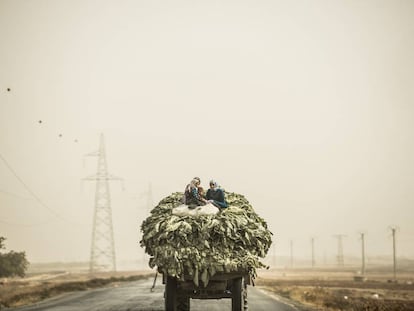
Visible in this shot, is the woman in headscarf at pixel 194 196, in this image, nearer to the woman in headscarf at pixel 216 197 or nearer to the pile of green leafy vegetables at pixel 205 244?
the woman in headscarf at pixel 216 197

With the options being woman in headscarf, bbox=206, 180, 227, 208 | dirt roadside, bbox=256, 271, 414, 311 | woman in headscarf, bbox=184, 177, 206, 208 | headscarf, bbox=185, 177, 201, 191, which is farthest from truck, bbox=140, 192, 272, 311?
dirt roadside, bbox=256, 271, 414, 311

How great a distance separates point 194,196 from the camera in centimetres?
1447

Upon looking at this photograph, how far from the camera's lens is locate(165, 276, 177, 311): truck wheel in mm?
13531

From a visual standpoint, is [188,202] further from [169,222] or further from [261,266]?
[261,266]

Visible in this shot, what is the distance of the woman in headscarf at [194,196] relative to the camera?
47.2 ft

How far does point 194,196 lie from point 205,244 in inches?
77.2

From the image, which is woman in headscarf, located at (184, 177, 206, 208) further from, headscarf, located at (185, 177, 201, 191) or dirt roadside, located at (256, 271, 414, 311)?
dirt roadside, located at (256, 271, 414, 311)

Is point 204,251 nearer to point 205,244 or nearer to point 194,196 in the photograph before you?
point 205,244

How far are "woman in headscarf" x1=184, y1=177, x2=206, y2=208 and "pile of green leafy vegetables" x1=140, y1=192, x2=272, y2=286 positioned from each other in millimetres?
702

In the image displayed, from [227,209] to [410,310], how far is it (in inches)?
659

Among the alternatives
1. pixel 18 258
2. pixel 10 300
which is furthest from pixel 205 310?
pixel 18 258

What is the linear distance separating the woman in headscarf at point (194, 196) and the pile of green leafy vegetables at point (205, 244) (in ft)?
2.30

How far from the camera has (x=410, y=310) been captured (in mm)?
26641

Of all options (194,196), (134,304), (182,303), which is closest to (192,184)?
(194,196)
